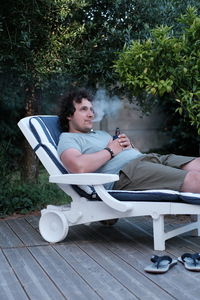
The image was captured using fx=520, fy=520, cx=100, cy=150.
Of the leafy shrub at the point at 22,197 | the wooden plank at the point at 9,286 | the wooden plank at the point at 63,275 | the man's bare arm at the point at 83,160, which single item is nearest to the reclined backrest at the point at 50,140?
the man's bare arm at the point at 83,160

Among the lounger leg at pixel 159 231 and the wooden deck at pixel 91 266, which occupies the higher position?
the lounger leg at pixel 159 231

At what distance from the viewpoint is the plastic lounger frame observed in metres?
3.50

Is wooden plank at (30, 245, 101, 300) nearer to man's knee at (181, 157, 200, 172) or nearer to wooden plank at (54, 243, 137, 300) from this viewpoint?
wooden plank at (54, 243, 137, 300)

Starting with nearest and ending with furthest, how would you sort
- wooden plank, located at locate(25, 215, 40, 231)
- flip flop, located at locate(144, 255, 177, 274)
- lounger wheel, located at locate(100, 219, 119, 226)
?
flip flop, located at locate(144, 255, 177, 274), lounger wheel, located at locate(100, 219, 119, 226), wooden plank, located at locate(25, 215, 40, 231)

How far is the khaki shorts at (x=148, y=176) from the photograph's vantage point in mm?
3715

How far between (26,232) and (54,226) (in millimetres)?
472

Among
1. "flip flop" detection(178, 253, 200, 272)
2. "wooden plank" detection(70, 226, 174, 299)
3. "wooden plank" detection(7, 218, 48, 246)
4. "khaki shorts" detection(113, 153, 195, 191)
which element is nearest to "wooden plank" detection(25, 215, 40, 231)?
"wooden plank" detection(7, 218, 48, 246)

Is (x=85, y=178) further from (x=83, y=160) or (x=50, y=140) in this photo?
(x=50, y=140)

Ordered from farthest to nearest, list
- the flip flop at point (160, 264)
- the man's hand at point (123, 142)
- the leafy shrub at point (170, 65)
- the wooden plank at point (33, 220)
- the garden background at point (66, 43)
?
the garden background at point (66, 43)
the wooden plank at point (33, 220)
the leafy shrub at point (170, 65)
the man's hand at point (123, 142)
the flip flop at point (160, 264)

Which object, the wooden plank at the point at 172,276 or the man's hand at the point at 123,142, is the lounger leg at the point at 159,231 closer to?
the wooden plank at the point at 172,276

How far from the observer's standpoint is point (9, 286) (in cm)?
288

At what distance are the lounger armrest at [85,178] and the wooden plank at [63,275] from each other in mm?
497

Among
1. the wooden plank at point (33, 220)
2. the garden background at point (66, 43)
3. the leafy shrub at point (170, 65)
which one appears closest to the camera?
the leafy shrub at point (170, 65)

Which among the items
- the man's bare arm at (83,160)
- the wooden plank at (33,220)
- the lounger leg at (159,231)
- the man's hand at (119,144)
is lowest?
the wooden plank at (33,220)
